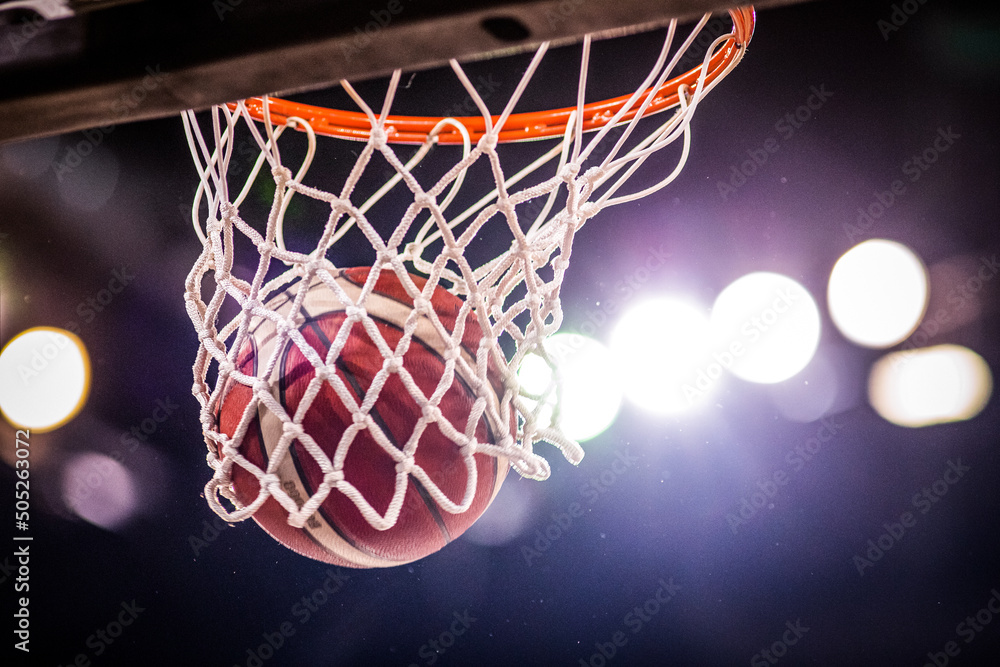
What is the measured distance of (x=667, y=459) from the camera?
1.63 metres

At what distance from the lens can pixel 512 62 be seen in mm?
1546

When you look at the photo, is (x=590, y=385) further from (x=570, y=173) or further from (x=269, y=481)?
A: (x=269, y=481)

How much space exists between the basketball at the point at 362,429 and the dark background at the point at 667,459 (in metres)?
0.93

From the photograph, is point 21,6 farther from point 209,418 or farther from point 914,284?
point 914,284

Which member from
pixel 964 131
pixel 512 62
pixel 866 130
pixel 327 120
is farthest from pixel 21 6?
pixel 964 131

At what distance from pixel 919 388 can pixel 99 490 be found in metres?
2.03

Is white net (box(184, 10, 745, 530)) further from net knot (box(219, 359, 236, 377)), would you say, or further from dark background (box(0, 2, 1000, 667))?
dark background (box(0, 2, 1000, 667))

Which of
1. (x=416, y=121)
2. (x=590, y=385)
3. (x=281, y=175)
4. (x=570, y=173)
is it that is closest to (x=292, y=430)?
(x=281, y=175)

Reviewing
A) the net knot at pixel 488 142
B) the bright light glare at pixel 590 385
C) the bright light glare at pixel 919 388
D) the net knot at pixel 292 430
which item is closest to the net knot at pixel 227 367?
the net knot at pixel 292 430

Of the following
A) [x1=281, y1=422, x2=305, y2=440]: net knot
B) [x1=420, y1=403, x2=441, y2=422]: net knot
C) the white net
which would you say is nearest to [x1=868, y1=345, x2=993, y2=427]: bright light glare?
the white net

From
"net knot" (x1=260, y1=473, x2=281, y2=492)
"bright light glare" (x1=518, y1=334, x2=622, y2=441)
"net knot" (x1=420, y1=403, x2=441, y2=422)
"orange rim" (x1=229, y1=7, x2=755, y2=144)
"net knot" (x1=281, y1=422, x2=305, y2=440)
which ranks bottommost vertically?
"net knot" (x1=260, y1=473, x2=281, y2=492)

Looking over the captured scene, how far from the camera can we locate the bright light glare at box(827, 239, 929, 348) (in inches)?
61.9

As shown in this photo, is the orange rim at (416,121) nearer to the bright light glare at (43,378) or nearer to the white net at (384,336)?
Result: the white net at (384,336)

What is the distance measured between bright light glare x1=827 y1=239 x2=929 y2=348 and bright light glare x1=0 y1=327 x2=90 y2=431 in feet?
6.12
